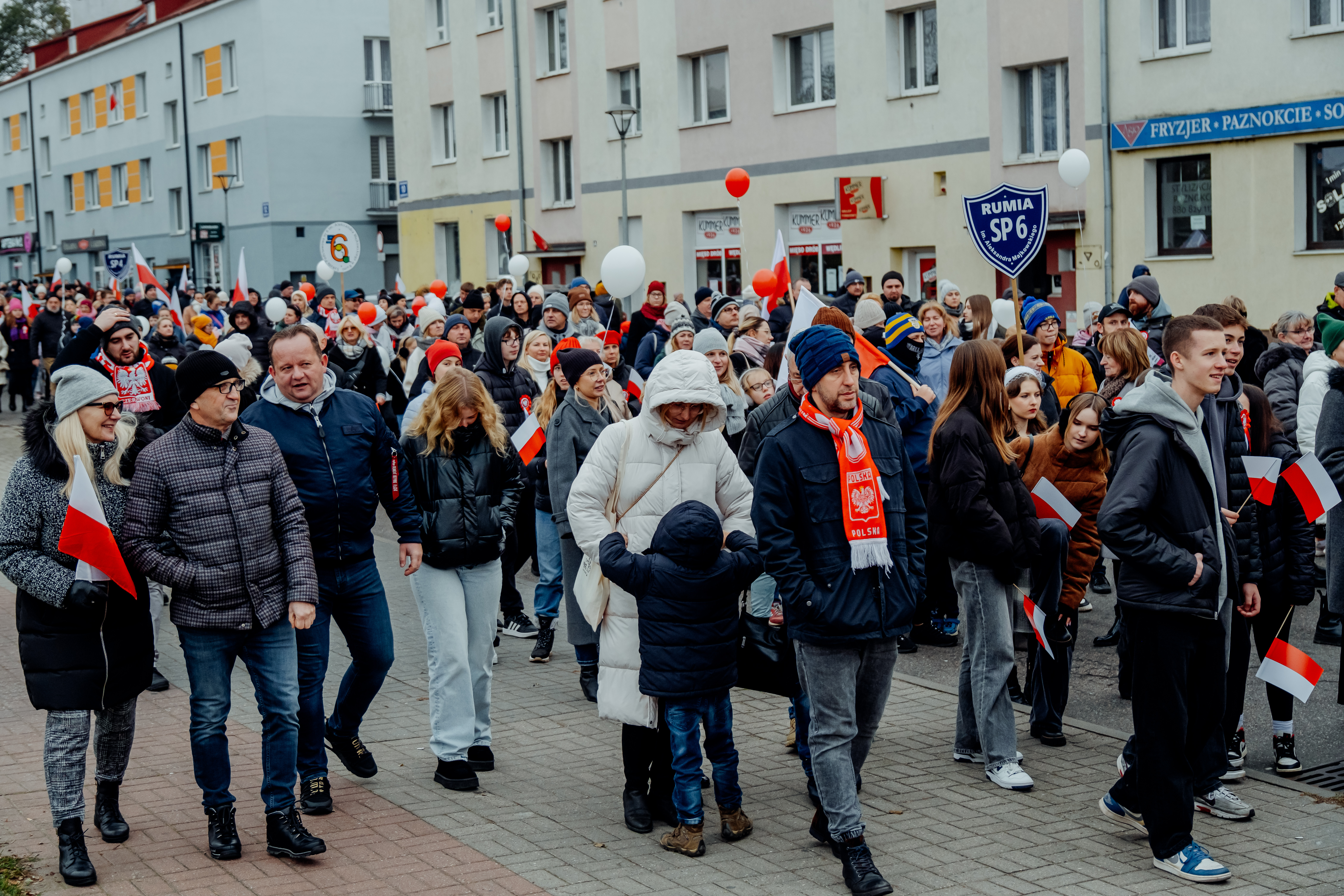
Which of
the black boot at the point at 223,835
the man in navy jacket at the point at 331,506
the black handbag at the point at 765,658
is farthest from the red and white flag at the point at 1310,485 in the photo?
the black boot at the point at 223,835

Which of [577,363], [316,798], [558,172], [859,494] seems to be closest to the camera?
[859,494]

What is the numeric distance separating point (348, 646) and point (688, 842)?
6.14 ft

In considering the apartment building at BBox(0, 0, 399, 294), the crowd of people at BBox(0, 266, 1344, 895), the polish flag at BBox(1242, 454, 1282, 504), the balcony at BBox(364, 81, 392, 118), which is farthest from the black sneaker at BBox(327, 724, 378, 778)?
the balcony at BBox(364, 81, 392, 118)

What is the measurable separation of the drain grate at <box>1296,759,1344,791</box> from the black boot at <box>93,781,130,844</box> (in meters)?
5.02

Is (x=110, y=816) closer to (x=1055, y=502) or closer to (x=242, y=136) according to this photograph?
(x=1055, y=502)

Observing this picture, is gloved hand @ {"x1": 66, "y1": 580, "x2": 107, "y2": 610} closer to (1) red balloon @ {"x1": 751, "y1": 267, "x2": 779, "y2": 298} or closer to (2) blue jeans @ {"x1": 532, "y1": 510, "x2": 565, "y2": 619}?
(2) blue jeans @ {"x1": 532, "y1": 510, "x2": 565, "y2": 619}

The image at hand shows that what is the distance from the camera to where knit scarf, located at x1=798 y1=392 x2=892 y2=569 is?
17.9 feet

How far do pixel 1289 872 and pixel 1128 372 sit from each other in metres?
3.80

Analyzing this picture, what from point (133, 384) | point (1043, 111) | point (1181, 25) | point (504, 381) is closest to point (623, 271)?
point (504, 381)

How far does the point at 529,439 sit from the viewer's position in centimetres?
854

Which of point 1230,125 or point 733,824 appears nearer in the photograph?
point 733,824

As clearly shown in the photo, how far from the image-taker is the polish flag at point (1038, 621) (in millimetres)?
6789

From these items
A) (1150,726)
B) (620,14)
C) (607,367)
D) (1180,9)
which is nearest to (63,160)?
(620,14)

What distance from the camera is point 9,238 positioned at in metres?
66.8
